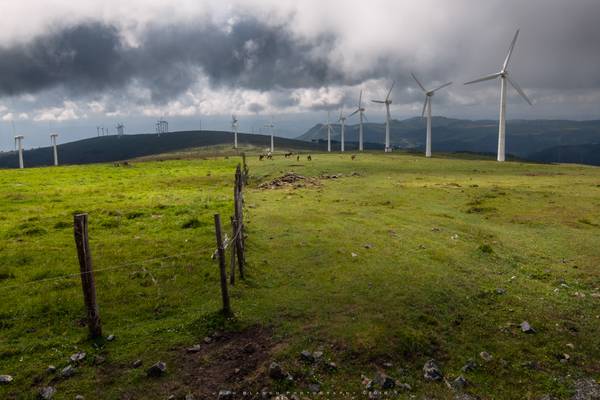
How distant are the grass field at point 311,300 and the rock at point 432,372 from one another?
0.31 m

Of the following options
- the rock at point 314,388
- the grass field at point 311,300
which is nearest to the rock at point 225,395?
the grass field at point 311,300

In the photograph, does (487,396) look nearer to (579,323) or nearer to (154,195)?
(579,323)

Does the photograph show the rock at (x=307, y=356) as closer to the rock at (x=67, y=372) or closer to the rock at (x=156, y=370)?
the rock at (x=156, y=370)

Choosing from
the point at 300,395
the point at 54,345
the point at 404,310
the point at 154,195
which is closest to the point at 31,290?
the point at 54,345

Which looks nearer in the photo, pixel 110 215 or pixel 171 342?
pixel 171 342

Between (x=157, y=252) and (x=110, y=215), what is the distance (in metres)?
10.8

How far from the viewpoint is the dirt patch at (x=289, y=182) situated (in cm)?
4908

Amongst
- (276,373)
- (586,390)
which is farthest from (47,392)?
(586,390)

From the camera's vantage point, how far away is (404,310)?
15711mm

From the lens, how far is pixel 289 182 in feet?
170

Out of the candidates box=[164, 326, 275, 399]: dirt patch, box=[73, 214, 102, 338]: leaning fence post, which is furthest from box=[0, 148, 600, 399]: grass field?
box=[73, 214, 102, 338]: leaning fence post

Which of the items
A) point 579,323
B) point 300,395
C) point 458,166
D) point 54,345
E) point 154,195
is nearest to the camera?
point 300,395

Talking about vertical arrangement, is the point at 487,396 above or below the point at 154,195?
below

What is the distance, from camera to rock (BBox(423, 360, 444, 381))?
12.0 meters
